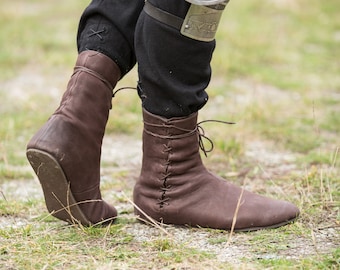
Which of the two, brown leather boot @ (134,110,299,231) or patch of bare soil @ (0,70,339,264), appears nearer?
patch of bare soil @ (0,70,339,264)

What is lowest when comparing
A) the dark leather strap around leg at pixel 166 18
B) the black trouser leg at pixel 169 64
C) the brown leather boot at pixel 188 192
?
the brown leather boot at pixel 188 192

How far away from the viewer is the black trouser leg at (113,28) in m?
1.86

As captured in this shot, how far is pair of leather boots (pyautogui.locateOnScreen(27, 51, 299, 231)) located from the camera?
1763mm

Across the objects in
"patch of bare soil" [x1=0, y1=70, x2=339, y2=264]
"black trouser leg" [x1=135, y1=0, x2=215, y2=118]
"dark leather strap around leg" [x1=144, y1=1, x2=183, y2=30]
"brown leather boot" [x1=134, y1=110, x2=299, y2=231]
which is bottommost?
"patch of bare soil" [x1=0, y1=70, x2=339, y2=264]

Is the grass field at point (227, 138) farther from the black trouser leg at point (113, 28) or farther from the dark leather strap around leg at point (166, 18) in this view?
the dark leather strap around leg at point (166, 18)

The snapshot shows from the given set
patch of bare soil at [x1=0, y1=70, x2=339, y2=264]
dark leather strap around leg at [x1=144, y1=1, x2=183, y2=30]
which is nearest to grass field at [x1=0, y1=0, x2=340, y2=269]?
patch of bare soil at [x1=0, y1=70, x2=339, y2=264]

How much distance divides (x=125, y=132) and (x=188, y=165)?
1357mm

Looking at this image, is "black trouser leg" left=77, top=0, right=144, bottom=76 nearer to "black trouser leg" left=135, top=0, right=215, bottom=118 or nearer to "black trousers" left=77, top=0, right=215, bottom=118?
"black trousers" left=77, top=0, right=215, bottom=118

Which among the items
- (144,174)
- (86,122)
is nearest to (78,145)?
(86,122)

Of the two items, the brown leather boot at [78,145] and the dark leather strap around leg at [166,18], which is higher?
the dark leather strap around leg at [166,18]

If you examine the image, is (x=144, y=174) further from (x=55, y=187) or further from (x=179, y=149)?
(x=55, y=187)

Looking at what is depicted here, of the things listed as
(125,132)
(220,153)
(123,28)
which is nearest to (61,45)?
(125,132)

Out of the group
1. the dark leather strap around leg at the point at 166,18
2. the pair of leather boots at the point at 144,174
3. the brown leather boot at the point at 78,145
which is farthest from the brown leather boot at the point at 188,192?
the dark leather strap around leg at the point at 166,18

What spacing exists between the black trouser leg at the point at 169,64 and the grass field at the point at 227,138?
352mm
